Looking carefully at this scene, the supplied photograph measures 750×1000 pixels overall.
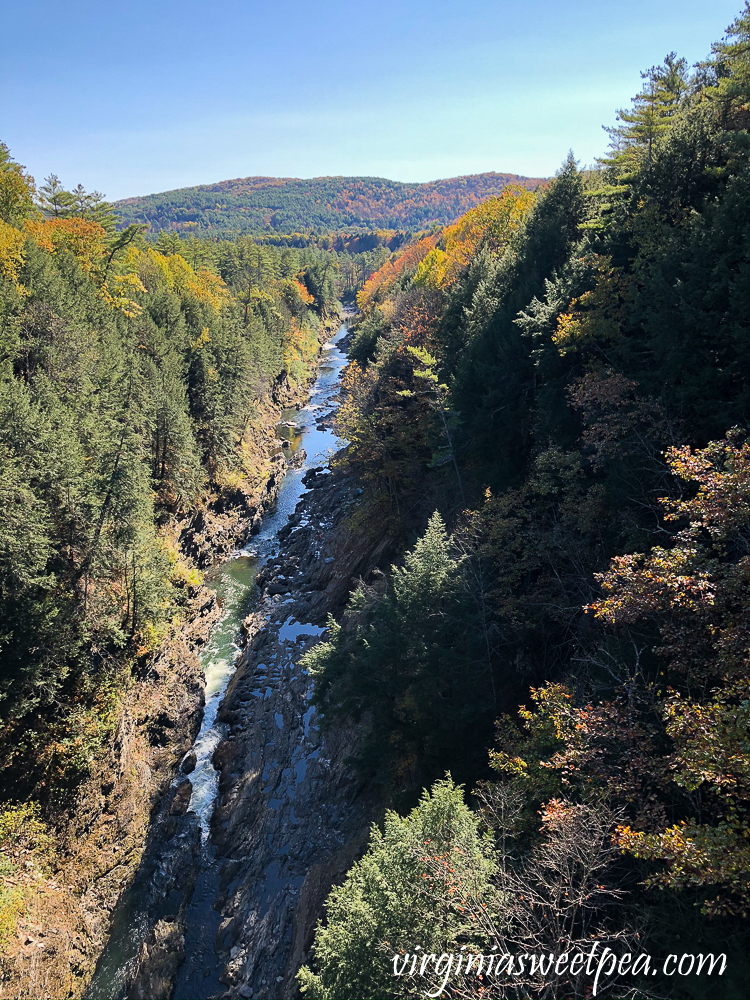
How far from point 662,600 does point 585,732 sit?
2677 millimetres

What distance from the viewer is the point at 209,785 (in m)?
21.7

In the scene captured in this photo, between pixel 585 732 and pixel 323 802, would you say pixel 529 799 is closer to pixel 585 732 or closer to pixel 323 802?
pixel 585 732

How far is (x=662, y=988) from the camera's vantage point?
7.05m

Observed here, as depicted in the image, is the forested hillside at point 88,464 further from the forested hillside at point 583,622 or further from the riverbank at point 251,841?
the forested hillside at point 583,622

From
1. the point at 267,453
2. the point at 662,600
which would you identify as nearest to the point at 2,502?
the point at 662,600

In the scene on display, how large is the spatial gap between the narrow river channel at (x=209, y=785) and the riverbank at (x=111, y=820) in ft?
1.63

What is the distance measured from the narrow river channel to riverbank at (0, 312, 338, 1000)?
50 centimetres

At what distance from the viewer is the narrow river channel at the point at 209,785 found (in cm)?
1564

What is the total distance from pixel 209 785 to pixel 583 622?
677 inches

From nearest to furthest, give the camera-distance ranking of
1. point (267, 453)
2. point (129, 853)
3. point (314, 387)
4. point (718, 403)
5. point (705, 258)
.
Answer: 1. point (718, 403)
2. point (705, 258)
3. point (129, 853)
4. point (267, 453)
5. point (314, 387)

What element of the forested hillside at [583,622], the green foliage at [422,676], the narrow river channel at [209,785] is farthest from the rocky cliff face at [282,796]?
the green foliage at [422,676]

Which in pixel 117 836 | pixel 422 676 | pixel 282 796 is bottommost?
pixel 117 836

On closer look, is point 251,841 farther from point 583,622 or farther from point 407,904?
point 583,622

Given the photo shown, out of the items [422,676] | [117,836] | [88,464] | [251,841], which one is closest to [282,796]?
[251,841]
